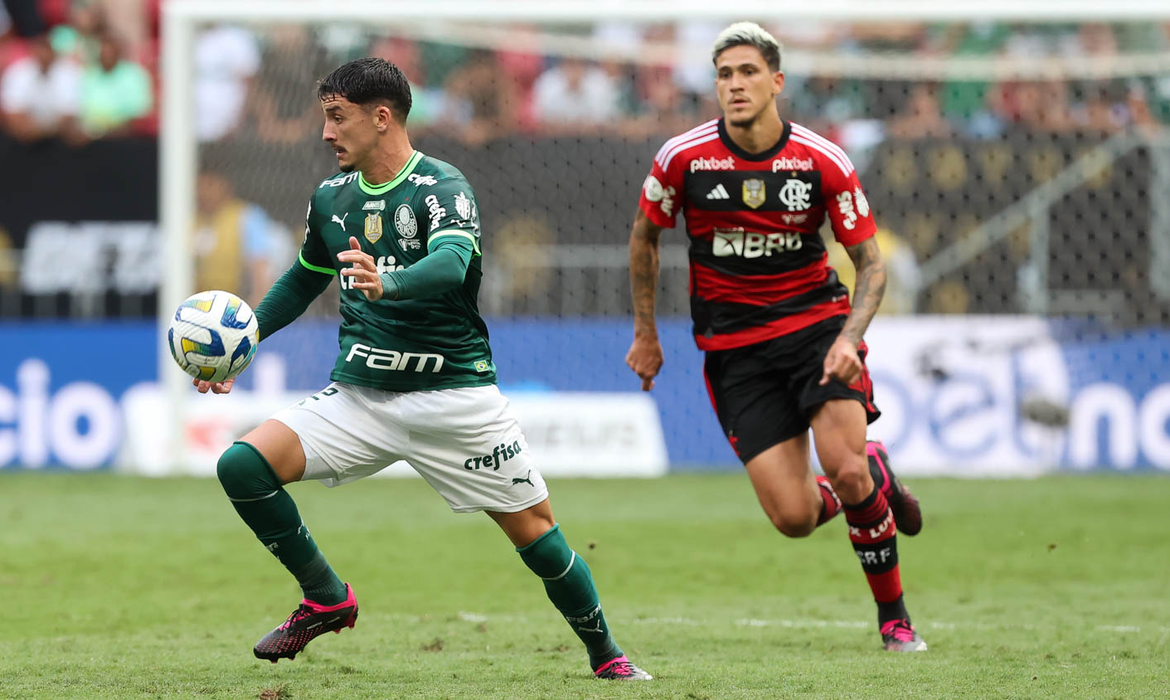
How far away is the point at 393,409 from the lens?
5.72 meters

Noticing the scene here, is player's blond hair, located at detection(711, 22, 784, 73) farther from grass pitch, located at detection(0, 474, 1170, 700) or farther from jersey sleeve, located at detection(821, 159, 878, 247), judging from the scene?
grass pitch, located at detection(0, 474, 1170, 700)

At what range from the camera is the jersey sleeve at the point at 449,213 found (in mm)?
5449

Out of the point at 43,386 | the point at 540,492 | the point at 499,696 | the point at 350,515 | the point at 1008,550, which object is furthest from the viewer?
the point at 43,386

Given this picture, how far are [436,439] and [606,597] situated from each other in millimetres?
2734

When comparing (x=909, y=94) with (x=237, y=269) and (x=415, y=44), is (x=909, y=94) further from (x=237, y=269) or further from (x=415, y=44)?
(x=237, y=269)

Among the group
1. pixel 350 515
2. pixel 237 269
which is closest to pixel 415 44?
pixel 237 269

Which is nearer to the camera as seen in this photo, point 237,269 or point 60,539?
point 60,539

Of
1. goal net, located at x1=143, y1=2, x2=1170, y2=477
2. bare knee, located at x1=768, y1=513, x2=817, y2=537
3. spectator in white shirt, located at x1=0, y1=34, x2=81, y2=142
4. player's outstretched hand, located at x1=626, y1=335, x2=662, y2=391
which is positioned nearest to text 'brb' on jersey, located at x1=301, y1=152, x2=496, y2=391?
player's outstretched hand, located at x1=626, y1=335, x2=662, y2=391

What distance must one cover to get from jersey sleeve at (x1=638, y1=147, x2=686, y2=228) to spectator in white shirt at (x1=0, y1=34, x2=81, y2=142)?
36.5ft

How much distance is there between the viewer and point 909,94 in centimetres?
1494

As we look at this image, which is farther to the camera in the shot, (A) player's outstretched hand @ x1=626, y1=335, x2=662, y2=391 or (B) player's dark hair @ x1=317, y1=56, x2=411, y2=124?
(A) player's outstretched hand @ x1=626, y1=335, x2=662, y2=391

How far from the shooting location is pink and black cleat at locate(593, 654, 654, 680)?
567 cm

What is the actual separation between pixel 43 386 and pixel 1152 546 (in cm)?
982

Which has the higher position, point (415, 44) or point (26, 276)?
point (415, 44)
